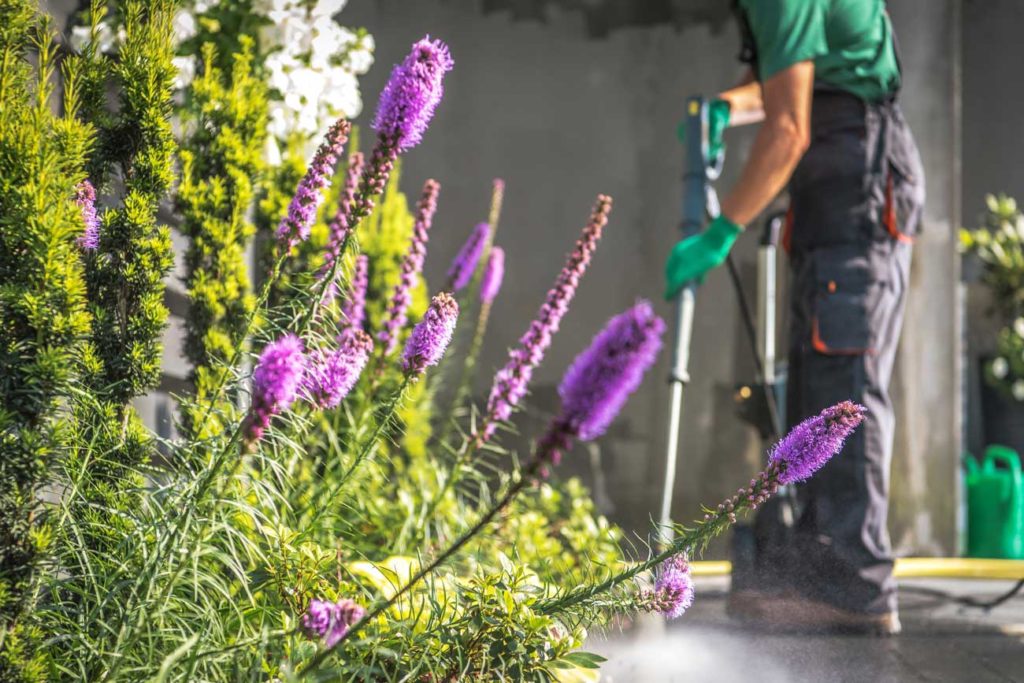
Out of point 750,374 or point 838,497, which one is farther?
point 750,374

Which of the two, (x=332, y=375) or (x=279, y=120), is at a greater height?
(x=279, y=120)

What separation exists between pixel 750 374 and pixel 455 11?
5.20ft

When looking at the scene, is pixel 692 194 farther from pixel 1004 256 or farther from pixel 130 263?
pixel 1004 256

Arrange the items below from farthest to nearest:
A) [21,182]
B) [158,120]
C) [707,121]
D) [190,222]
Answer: [707,121] → [190,222] → [158,120] → [21,182]

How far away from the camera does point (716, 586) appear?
103 inches

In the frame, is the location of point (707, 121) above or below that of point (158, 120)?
above

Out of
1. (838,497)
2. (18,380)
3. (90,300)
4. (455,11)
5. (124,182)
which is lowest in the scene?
(838,497)

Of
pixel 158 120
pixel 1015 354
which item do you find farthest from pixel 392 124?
pixel 1015 354

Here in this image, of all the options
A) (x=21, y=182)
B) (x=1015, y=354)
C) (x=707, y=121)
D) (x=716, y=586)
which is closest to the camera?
(x=21, y=182)

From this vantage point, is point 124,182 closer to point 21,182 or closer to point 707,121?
point 21,182

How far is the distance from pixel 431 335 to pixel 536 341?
13 cm

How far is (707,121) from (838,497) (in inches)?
36.6

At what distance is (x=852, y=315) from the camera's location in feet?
6.81

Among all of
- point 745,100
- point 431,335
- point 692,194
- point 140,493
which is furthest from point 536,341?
point 745,100
